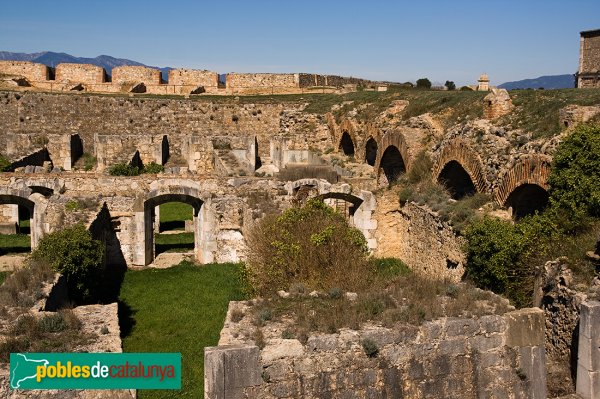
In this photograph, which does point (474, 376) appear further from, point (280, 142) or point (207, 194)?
point (280, 142)

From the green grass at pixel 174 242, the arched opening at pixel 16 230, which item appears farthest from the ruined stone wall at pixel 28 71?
the green grass at pixel 174 242

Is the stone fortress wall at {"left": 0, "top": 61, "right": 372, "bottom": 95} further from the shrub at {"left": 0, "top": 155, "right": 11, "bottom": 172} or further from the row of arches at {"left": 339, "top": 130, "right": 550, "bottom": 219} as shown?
the row of arches at {"left": 339, "top": 130, "right": 550, "bottom": 219}

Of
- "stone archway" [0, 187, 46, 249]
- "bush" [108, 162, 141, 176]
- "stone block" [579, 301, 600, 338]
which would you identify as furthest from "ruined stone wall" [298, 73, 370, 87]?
"stone block" [579, 301, 600, 338]

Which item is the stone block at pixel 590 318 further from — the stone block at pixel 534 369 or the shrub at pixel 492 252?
the shrub at pixel 492 252

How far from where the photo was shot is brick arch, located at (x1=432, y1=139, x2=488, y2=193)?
48.6ft

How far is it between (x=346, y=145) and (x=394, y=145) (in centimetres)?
901

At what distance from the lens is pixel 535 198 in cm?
1355

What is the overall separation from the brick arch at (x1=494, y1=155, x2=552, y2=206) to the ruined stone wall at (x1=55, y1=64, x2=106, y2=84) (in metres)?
30.5

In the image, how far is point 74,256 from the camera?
1233 centimetres

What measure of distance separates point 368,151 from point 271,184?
9.70m

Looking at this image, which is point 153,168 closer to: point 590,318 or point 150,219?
point 150,219

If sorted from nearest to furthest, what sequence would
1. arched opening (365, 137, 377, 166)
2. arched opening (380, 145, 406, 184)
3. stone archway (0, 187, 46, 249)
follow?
stone archway (0, 187, 46, 249), arched opening (380, 145, 406, 184), arched opening (365, 137, 377, 166)

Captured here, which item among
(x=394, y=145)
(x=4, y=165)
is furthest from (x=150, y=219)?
(x=394, y=145)

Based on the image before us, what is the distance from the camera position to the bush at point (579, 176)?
1057cm
